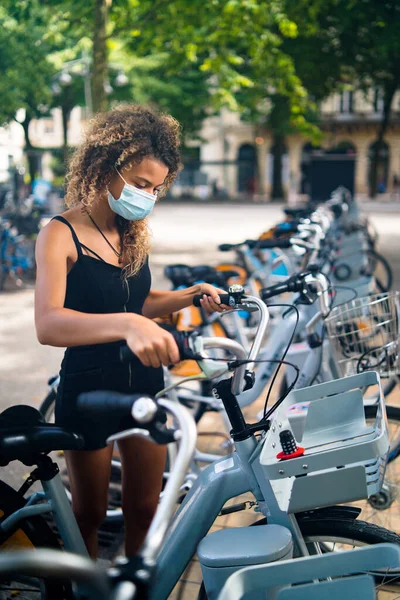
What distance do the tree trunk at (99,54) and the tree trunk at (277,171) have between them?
90.3 ft

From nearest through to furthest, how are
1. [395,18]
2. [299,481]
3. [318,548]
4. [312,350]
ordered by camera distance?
1. [299,481]
2. [318,548]
3. [312,350]
4. [395,18]

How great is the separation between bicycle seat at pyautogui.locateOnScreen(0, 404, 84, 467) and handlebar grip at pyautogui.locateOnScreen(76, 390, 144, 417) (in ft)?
1.44

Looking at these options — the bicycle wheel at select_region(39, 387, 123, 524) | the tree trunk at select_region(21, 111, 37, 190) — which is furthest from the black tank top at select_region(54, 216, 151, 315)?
the tree trunk at select_region(21, 111, 37, 190)

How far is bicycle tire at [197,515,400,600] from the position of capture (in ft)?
6.83

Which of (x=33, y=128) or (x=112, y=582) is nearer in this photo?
(x=112, y=582)

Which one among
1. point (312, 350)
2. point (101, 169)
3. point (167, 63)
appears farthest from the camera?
point (167, 63)

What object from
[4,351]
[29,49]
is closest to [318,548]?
[4,351]

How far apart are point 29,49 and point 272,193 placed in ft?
106

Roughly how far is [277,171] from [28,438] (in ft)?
122

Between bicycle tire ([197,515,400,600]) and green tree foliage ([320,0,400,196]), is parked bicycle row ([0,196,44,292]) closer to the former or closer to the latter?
green tree foliage ([320,0,400,196])

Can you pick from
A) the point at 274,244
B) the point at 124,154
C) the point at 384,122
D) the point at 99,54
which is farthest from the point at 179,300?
the point at 384,122

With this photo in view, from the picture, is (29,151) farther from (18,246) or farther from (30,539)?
(30,539)

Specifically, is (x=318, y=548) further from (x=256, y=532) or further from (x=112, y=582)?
(x=112, y=582)

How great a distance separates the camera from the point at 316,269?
377 centimetres
